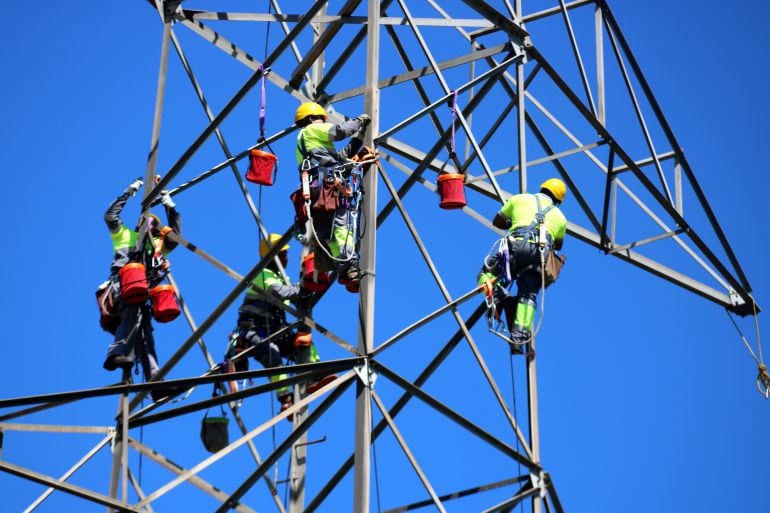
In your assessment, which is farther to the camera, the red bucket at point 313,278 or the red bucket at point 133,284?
the red bucket at point 133,284

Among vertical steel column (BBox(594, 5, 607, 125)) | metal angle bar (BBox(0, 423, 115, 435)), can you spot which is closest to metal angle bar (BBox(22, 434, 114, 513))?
metal angle bar (BBox(0, 423, 115, 435))

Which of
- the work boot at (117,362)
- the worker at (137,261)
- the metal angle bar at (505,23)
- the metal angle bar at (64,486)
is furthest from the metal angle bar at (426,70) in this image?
the metal angle bar at (64,486)

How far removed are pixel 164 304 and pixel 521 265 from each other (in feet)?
13.1

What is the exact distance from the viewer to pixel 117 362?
69.7ft

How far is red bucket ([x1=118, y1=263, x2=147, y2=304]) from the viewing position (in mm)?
21203

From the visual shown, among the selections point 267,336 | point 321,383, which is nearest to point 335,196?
point 321,383

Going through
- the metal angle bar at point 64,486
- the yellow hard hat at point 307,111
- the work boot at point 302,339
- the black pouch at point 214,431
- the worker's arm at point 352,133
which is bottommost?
the metal angle bar at point 64,486

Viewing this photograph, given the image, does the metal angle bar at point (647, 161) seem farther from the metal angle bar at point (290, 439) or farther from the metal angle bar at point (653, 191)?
the metal angle bar at point (290, 439)

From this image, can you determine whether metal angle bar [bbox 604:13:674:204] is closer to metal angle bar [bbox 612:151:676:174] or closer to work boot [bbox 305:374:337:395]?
metal angle bar [bbox 612:151:676:174]

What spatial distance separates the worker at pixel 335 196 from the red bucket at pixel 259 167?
2.26 ft

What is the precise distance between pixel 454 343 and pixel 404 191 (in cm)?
183

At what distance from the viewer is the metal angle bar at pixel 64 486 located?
1742 cm

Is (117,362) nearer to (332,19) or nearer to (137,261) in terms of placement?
(137,261)

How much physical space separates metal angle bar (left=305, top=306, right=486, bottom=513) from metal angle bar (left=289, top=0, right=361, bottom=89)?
3857 millimetres
